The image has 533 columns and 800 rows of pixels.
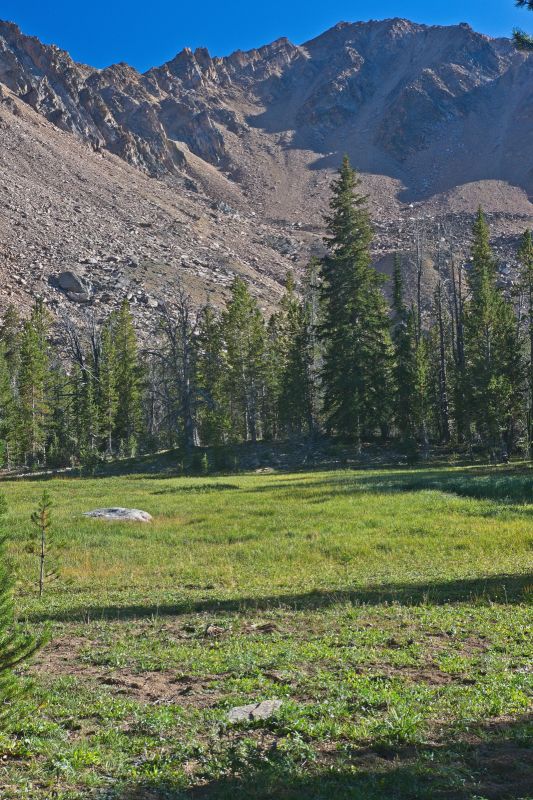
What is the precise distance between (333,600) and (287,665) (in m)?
3.74

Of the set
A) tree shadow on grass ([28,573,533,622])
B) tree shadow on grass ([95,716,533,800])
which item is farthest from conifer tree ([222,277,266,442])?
tree shadow on grass ([95,716,533,800])

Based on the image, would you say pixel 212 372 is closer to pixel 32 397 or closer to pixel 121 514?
pixel 32 397

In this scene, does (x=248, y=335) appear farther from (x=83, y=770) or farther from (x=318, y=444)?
(x=83, y=770)

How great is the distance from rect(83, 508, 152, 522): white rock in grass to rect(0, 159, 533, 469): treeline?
2085cm

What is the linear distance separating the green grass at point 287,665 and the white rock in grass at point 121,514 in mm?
3158

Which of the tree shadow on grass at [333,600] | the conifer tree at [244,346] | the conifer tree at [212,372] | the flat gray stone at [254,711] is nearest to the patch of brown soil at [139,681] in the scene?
the flat gray stone at [254,711]

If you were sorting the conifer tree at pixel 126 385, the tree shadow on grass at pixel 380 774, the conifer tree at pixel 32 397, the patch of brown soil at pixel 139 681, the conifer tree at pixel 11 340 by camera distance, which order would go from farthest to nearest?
the conifer tree at pixel 11 340
the conifer tree at pixel 126 385
the conifer tree at pixel 32 397
the patch of brown soil at pixel 139 681
the tree shadow on grass at pixel 380 774

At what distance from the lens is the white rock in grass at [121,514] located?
73.8 ft

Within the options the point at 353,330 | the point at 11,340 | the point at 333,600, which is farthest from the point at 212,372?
the point at 333,600

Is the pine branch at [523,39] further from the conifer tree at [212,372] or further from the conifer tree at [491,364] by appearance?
the conifer tree at [212,372]

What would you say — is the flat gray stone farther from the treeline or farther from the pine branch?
the treeline

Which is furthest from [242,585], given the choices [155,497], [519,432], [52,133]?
[52,133]

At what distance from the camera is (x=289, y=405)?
190ft

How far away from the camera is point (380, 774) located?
16.1 feet
